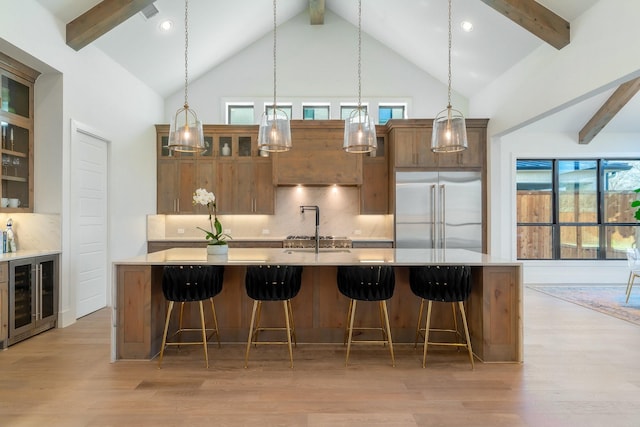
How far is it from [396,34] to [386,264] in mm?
4283

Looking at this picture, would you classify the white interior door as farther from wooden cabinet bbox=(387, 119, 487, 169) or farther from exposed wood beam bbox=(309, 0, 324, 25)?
wooden cabinet bbox=(387, 119, 487, 169)

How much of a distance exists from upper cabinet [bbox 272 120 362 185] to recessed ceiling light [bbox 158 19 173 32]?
206 cm

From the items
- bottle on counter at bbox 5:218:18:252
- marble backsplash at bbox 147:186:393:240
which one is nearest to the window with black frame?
marble backsplash at bbox 147:186:393:240

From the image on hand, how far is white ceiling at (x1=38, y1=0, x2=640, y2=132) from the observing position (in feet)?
14.0

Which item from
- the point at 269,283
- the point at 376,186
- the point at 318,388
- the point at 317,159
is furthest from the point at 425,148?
the point at 318,388

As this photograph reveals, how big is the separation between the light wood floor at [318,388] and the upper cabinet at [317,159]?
294cm

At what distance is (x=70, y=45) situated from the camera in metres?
3.92

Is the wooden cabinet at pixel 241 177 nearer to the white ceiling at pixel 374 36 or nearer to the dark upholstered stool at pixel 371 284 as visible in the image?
the white ceiling at pixel 374 36

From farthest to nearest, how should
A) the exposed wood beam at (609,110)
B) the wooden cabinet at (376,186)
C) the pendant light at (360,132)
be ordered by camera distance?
the wooden cabinet at (376,186) → the exposed wood beam at (609,110) → the pendant light at (360,132)

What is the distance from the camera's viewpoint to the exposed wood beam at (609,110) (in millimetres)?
5223

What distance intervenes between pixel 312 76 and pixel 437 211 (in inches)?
123

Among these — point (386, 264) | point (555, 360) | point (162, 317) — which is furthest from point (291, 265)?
point (555, 360)

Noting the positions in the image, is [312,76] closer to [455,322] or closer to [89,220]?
[89,220]

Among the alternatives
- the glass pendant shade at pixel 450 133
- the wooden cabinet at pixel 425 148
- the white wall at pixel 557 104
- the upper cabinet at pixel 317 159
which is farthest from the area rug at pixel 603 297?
the upper cabinet at pixel 317 159
